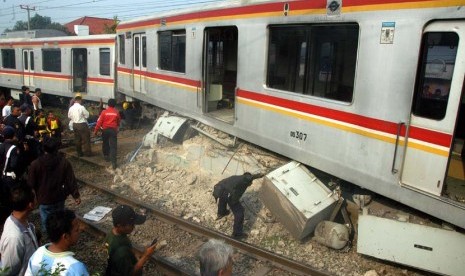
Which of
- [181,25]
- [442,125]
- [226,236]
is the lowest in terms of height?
[226,236]

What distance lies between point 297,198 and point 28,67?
1891 centimetres

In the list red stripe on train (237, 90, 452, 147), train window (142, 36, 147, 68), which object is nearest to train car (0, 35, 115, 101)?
train window (142, 36, 147, 68)

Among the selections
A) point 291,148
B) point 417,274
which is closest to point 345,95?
point 291,148

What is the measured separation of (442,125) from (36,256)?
14.1 ft

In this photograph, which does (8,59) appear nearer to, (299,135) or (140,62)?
(140,62)

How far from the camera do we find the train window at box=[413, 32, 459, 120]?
4.48 meters

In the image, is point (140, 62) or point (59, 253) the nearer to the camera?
point (59, 253)

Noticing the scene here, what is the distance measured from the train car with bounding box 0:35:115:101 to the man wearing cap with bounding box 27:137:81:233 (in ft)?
36.0

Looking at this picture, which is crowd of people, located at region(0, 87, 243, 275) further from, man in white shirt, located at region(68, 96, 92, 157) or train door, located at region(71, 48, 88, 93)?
train door, located at region(71, 48, 88, 93)

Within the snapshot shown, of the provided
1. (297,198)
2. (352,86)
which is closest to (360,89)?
(352,86)

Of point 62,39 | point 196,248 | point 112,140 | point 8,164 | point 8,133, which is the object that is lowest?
point 196,248

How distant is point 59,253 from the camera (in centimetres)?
280

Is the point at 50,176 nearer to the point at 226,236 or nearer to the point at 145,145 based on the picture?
the point at 226,236

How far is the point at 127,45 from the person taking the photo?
532 inches
